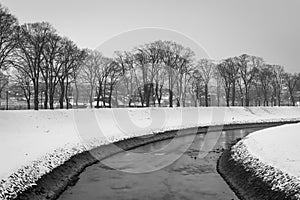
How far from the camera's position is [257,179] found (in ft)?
53.0

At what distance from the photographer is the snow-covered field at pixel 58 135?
16.6 meters

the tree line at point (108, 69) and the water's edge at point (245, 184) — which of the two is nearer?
the water's edge at point (245, 184)

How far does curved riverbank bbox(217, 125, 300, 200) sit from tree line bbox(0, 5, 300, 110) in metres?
37.7

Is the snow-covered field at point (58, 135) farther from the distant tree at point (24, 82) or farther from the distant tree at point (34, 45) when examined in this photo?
the distant tree at point (24, 82)

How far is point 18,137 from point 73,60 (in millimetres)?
38729

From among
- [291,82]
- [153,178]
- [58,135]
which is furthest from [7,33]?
[291,82]

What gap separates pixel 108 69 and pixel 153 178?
61.0m

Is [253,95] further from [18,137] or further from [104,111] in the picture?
[18,137]

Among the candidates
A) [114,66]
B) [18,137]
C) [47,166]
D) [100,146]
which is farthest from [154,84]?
[47,166]

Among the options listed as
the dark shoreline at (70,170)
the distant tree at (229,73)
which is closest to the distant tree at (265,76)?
the distant tree at (229,73)

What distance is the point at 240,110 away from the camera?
82000 millimetres

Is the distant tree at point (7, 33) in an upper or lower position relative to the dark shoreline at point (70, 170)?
upper

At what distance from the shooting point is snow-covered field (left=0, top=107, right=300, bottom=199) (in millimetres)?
16578

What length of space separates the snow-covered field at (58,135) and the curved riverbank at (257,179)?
798mm
